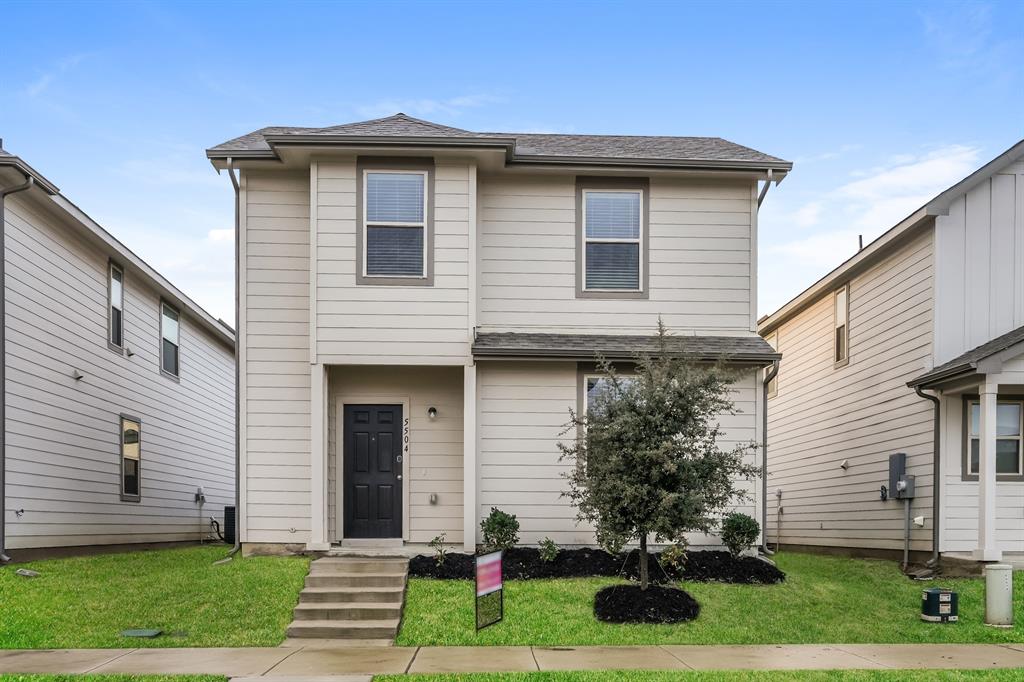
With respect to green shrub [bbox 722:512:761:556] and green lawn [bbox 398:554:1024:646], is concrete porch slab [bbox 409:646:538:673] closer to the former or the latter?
green lawn [bbox 398:554:1024:646]

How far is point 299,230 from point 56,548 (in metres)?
6.13

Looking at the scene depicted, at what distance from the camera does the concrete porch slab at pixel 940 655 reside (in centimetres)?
876

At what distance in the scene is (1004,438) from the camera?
13.8m

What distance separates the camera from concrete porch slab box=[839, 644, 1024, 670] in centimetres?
876

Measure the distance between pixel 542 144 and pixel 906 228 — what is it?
19.3 feet

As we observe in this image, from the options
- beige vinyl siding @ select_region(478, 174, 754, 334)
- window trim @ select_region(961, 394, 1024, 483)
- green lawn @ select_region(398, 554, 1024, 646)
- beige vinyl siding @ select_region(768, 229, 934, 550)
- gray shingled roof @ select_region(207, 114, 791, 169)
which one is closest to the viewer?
green lawn @ select_region(398, 554, 1024, 646)

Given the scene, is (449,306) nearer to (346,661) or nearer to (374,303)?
(374,303)

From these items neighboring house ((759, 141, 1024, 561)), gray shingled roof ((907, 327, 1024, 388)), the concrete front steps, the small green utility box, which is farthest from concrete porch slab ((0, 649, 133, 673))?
gray shingled roof ((907, 327, 1024, 388))

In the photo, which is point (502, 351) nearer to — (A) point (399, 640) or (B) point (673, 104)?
(A) point (399, 640)

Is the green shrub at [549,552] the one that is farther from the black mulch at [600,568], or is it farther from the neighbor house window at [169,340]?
the neighbor house window at [169,340]

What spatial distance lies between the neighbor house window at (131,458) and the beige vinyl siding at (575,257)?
7.78 meters

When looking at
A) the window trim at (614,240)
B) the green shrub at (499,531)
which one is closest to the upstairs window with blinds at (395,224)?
the window trim at (614,240)

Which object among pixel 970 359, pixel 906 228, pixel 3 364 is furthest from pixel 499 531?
pixel 906 228

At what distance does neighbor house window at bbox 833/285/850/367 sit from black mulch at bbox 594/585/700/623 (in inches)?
321
